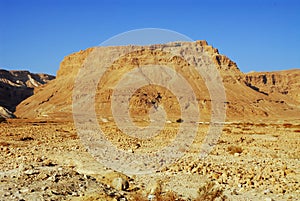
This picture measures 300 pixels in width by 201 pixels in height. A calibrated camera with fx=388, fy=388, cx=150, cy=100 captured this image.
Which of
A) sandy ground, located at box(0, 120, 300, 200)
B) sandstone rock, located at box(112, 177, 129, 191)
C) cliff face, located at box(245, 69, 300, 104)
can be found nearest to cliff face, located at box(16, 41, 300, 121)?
cliff face, located at box(245, 69, 300, 104)

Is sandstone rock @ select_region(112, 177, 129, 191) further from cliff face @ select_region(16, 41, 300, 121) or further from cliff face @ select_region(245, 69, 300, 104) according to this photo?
cliff face @ select_region(245, 69, 300, 104)

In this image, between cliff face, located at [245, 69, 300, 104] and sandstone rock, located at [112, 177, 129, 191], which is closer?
sandstone rock, located at [112, 177, 129, 191]

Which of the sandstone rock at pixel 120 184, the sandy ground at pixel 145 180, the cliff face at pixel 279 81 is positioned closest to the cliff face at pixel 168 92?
the cliff face at pixel 279 81

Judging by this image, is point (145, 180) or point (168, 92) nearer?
point (145, 180)

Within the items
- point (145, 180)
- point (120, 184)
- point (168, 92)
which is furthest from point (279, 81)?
point (120, 184)

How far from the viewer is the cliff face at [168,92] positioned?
102688mm

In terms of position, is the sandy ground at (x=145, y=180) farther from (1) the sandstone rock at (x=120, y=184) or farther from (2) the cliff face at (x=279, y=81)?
(2) the cliff face at (x=279, y=81)

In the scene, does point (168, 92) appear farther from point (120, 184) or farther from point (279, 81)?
point (120, 184)

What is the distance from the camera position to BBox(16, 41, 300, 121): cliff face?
102688 mm

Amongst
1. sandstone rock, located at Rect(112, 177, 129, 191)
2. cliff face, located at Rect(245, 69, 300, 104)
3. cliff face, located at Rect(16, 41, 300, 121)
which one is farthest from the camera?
cliff face, located at Rect(245, 69, 300, 104)

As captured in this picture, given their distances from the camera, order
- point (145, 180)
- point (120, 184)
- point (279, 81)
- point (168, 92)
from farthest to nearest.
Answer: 1. point (279, 81)
2. point (168, 92)
3. point (145, 180)
4. point (120, 184)

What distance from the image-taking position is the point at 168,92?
109000 millimetres

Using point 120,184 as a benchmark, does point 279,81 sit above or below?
above

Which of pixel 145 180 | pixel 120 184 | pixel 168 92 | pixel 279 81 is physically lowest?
pixel 145 180
